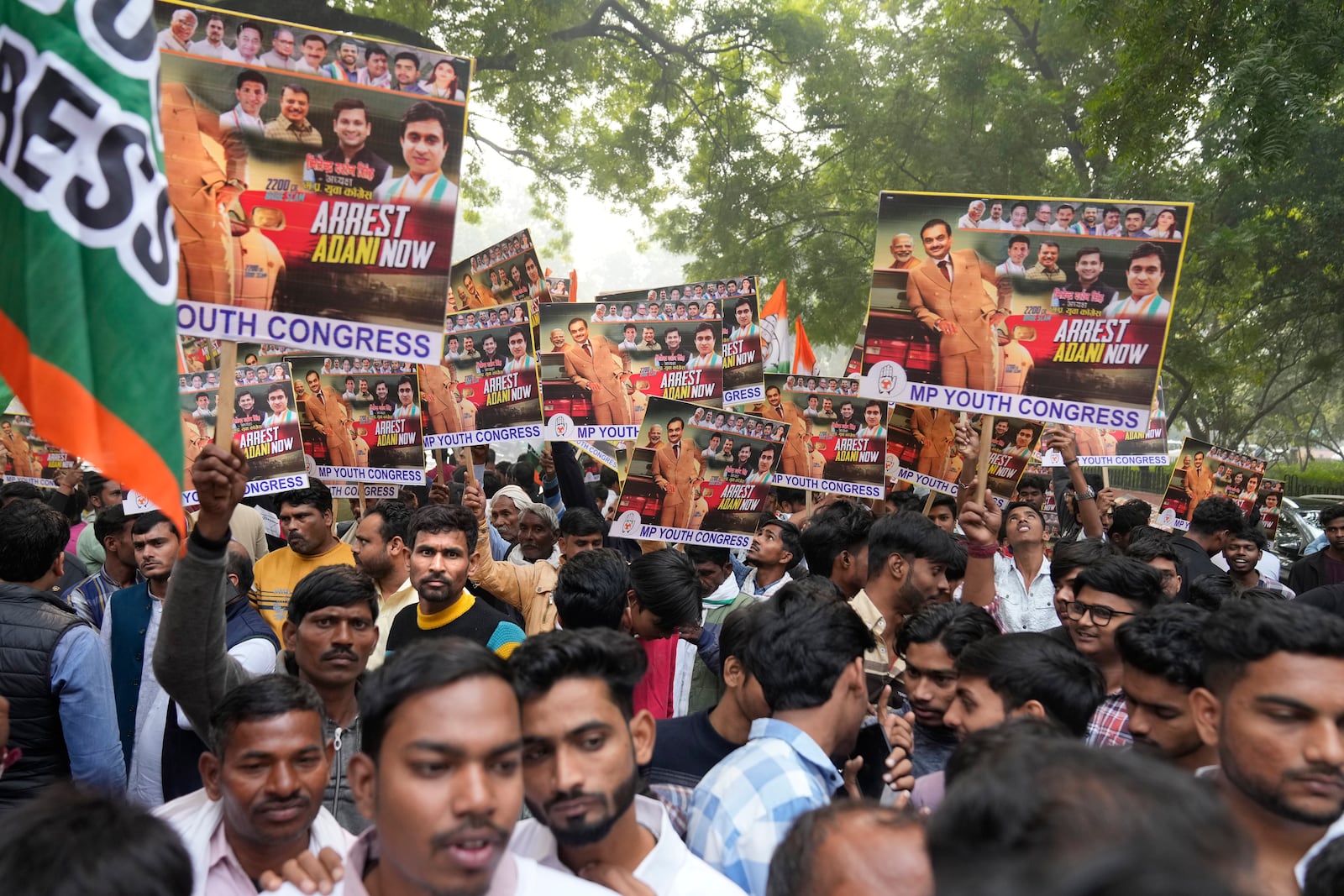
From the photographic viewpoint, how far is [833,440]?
779 cm

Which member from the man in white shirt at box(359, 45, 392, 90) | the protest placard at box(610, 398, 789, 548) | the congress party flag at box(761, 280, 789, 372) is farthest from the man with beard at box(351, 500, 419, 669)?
the congress party flag at box(761, 280, 789, 372)

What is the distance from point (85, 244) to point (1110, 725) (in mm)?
3431

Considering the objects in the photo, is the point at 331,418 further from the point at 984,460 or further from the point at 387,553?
the point at 984,460

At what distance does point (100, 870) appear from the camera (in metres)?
1.59

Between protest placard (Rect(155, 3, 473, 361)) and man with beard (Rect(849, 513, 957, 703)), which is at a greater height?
protest placard (Rect(155, 3, 473, 361))

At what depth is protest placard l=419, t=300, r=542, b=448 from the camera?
692cm

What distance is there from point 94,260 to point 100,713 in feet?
5.65

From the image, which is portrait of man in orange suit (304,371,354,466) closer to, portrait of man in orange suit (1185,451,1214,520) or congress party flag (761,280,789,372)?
congress party flag (761,280,789,372)

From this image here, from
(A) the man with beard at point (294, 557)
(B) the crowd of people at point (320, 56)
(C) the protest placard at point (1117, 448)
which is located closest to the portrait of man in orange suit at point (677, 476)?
(A) the man with beard at point (294, 557)

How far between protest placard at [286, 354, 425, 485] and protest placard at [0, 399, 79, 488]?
3693 mm

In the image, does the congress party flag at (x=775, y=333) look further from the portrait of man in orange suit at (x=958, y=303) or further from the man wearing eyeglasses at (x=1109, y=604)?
the man wearing eyeglasses at (x=1109, y=604)

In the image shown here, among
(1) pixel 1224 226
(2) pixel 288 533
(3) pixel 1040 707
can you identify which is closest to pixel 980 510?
(3) pixel 1040 707

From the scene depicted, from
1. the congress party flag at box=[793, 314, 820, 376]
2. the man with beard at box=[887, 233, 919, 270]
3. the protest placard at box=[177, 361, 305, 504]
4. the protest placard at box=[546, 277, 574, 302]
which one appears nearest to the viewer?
the man with beard at box=[887, 233, 919, 270]

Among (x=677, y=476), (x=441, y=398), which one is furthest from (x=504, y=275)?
(x=677, y=476)
